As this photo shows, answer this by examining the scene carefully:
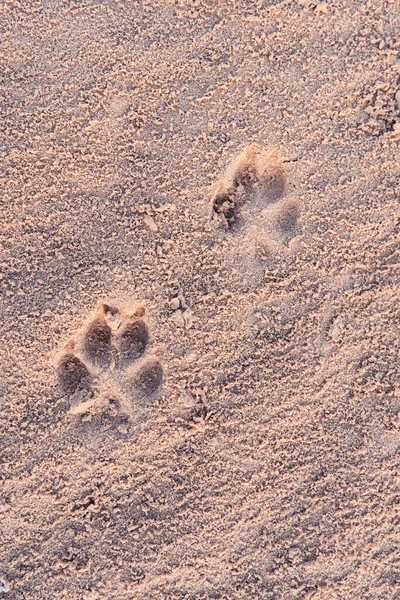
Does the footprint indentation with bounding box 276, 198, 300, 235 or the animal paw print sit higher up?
the animal paw print

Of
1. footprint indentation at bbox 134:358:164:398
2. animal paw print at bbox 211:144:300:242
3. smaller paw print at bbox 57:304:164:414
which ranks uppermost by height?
animal paw print at bbox 211:144:300:242

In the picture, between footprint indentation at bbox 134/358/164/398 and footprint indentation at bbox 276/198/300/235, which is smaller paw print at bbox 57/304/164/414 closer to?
footprint indentation at bbox 134/358/164/398

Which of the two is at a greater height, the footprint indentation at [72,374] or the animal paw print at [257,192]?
the animal paw print at [257,192]

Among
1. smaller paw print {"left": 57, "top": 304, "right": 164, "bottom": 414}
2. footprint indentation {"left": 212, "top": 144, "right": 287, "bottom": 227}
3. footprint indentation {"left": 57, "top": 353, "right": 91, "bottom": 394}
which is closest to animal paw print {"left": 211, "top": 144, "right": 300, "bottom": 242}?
footprint indentation {"left": 212, "top": 144, "right": 287, "bottom": 227}

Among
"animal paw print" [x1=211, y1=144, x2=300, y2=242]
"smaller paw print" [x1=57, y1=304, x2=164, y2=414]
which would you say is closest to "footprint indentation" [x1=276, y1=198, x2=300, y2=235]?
"animal paw print" [x1=211, y1=144, x2=300, y2=242]

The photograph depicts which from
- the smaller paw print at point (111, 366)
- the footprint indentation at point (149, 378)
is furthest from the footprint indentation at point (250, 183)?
the footprint indentation at point (149, 378)

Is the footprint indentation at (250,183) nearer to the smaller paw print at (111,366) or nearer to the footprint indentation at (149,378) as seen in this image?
the smaller paw print at (111,366)

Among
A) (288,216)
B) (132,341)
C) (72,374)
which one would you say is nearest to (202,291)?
(132,341)
